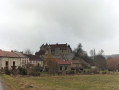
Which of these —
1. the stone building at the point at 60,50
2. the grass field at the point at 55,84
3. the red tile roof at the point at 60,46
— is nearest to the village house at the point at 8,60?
the grass field at the point at 55,84

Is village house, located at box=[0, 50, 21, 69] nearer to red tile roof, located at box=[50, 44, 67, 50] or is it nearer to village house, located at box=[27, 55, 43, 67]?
village house, located at box=[27, 55, 43, 67]

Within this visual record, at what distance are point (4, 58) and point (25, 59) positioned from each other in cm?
1414

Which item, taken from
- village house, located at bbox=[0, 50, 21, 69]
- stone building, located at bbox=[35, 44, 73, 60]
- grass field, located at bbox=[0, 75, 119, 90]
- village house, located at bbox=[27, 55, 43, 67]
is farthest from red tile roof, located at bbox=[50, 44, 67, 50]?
grass field, located at bbox=[0, 75, 119, 90]

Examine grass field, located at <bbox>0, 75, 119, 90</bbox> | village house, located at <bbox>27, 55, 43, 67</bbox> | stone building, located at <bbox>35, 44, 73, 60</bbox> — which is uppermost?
stone building, located at <bbox>35, 44, 73, 60</bbox>

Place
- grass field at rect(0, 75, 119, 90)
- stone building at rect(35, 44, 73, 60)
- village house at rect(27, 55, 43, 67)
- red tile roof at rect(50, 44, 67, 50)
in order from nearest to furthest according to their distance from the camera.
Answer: grass field at rect(0, 75, 119, 90) → village house at rect(27, 55, 43, 67) → stone building at rect(35, 44, 73, 60) → red tile roof at rect(50, 44, 67, 50)

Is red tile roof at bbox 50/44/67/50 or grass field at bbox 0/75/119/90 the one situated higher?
red tile roof at bbox 50/44/67/50

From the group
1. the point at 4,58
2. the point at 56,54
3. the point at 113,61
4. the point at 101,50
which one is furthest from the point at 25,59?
the point at 101,50

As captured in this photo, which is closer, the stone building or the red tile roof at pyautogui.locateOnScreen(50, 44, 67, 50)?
the stone building

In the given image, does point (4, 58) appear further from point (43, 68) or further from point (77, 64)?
point (77, 64)

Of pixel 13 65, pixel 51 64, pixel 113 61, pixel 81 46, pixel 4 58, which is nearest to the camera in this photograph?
pixel 4 58

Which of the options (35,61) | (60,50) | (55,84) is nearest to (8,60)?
(35,61)

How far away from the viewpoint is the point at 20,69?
168 feet

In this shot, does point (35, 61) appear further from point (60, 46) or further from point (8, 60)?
point (60, 46)

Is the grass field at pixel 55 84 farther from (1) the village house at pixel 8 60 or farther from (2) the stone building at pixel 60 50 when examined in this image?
(2) the stone building at pixel 60 50
